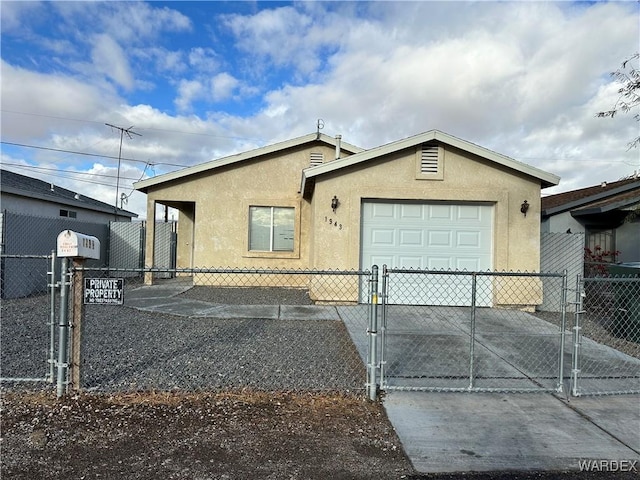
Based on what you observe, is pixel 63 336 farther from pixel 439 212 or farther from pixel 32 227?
pixel 32 227

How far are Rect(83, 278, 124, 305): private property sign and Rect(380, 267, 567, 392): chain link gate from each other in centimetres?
276

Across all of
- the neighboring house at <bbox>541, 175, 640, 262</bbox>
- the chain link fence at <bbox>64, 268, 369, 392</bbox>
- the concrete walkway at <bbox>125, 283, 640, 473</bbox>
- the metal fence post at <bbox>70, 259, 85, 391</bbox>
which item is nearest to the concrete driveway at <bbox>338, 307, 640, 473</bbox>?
the concrete walkway at <bbox>125, 283, 640, 473</bbox>

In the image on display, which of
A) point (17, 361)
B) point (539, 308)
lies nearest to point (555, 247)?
point (539, 308)

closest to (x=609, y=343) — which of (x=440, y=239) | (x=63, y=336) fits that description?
(x=440, y=239)

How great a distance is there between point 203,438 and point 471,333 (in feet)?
9.42

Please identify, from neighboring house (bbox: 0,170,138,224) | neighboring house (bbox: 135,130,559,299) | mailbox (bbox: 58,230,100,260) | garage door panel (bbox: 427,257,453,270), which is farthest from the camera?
neighboring house (bbox: 0,170,138,224)

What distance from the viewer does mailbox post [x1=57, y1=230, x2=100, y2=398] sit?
4508mm

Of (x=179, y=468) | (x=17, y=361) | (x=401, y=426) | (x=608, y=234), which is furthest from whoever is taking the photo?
(x=608, y=234)

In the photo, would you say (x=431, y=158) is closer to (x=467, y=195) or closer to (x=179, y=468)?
(x=467, y=195)

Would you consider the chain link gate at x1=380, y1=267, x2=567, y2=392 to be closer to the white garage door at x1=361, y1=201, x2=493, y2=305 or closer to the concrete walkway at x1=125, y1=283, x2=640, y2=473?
the white garage door at x1=361, y1=201, x2=493, y2=305

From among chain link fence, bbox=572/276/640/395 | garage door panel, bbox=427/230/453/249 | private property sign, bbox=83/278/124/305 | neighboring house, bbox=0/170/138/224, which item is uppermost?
neighboring house, bbox=0/170/138/224

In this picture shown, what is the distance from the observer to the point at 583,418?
4.42 metres

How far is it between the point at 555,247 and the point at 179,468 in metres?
9.93

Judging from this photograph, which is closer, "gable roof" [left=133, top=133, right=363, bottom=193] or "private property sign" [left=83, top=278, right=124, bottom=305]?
"private property sign" [left=83, top=278, right=124, bottom=305]
